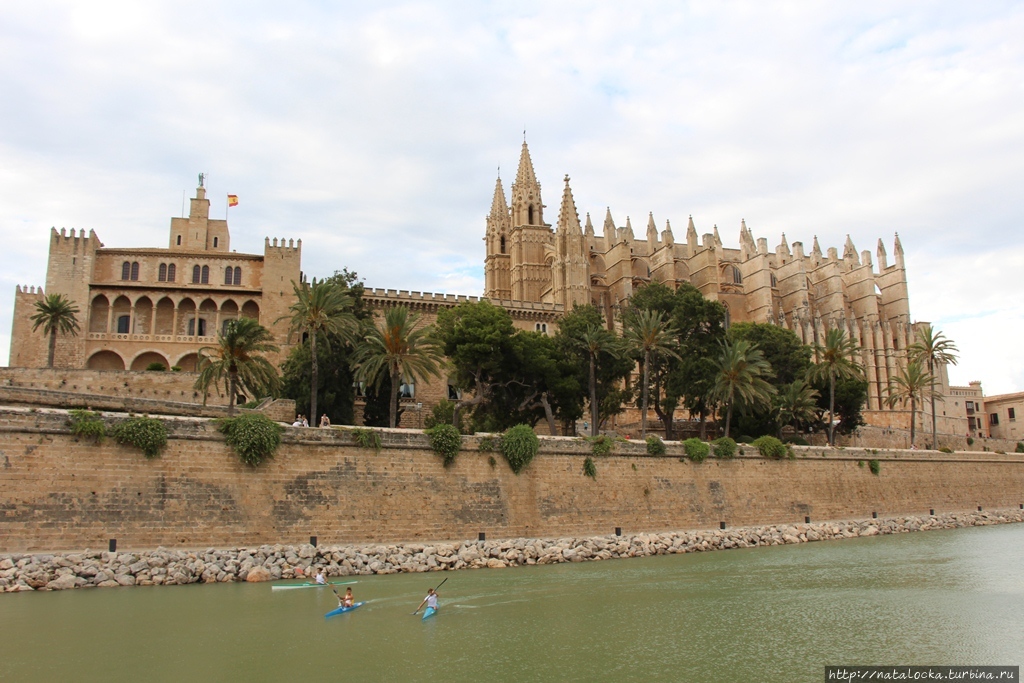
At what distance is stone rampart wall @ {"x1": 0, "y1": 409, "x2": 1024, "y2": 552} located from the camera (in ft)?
62.8

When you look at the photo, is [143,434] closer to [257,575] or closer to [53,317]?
[257,575]

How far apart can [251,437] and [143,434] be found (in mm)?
2613

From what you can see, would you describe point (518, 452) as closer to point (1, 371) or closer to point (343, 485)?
point (343, 485)

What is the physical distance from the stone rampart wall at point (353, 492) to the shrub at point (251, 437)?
27 cm

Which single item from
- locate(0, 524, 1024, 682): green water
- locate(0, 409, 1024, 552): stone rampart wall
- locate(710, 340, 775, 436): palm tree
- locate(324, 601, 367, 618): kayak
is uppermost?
locate(710, 340, 775, 436): palm tree

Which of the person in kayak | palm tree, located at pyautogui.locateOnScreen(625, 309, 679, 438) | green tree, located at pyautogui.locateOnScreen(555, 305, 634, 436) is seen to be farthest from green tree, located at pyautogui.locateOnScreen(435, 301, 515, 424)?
the person in kayak

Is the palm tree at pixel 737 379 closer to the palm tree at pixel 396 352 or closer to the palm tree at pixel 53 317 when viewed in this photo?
the palm tree at pixel 396 352

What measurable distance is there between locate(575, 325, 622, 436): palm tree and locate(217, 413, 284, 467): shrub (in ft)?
56.4

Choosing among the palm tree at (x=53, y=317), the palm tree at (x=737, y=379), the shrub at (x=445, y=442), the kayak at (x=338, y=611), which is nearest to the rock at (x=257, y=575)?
the kayak at (x=338, y=611)

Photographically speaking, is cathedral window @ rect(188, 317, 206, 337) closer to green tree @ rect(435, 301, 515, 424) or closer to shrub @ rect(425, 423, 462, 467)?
green tree @ rect(435, 301, 515, 424)

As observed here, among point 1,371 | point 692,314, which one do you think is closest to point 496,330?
point 692,314

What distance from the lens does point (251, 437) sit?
2144 cm

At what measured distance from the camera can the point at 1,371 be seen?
3497 centimetres

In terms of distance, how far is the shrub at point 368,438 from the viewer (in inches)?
914
